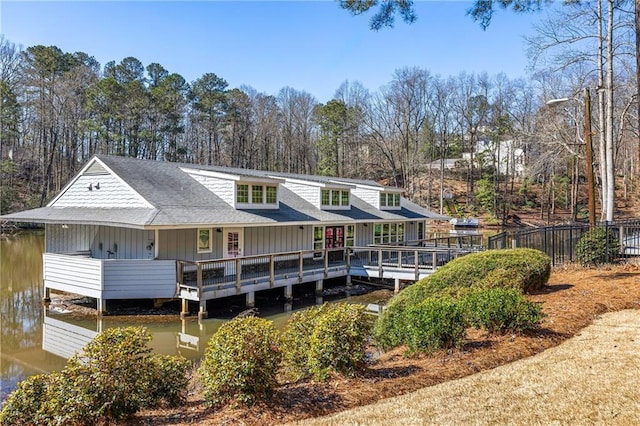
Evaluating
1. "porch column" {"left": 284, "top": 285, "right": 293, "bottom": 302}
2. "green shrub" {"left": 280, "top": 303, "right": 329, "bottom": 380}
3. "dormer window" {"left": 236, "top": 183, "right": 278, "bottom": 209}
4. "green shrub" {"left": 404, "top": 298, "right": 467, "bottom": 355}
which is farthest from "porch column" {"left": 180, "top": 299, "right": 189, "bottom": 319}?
"green shrub" {"left": 404, "top": 298, "right": 467, "bottom": 355}

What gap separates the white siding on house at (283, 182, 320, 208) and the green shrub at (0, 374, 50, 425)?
1704 centimetres

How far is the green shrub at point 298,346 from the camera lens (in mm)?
6035

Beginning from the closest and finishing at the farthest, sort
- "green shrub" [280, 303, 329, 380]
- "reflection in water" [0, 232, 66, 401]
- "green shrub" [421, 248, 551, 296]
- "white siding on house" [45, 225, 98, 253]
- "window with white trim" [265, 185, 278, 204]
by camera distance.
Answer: "green shrub" [280, 303, 329, 380] → "green shrub" [421, 248, 551, 296] → "reflection in water" [0, 232, 66, 401] → "white siding on house" [45, 225, 98, 253] → "window with white trim" [265, 185, 278, 204]

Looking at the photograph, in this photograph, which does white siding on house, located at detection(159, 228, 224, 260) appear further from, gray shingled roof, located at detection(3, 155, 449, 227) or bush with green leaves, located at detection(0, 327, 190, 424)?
bush with green leaves, located at detection(0, 327, 190, 424)

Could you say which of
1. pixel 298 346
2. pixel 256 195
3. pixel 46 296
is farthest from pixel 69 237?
pixel 298 346

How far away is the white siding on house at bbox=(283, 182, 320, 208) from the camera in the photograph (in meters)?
21.6

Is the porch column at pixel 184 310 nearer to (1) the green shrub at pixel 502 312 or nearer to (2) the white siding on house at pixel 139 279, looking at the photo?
(2) the white siding on house at pixel 139 279

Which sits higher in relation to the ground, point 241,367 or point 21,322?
point 241,367

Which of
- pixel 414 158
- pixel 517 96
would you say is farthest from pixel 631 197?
pixel 414 158

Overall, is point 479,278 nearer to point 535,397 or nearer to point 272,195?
point 535,397

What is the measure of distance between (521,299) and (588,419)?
9.98ft

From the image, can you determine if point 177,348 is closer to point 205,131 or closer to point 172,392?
point 172,392

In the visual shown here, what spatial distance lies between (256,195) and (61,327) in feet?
27.4

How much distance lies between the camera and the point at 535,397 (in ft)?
15.1
